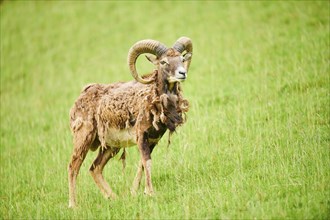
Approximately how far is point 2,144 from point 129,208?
8.63 m

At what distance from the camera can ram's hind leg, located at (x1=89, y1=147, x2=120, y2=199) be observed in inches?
393

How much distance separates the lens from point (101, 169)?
1045 centimetres

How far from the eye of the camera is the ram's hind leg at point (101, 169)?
999cm

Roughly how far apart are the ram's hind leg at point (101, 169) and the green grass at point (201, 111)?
0.26m

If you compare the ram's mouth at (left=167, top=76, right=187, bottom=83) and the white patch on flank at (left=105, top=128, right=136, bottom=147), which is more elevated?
the ram's mouth at (left=167, top=76, right=187, bottom=83)

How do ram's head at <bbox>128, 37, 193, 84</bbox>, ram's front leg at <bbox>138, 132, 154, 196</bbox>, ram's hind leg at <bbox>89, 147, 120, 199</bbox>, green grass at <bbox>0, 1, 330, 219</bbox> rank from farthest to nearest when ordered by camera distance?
ram's hind leg at <bbox>89, 147, 120, 199</bbox>, ram's head at <bbox>128, 37, 193, 84</bbox>, ram's front leg at <bbox>138, 132, 154, 196</bbox>, green grass at <bbox>0, 1, 330, 219</bbox>

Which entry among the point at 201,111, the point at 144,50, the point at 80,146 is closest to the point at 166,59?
the point at 144,50

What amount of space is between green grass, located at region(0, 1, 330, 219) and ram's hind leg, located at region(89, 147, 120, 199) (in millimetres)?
262

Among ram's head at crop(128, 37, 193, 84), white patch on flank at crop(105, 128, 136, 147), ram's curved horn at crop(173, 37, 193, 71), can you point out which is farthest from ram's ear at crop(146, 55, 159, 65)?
white patch on flank at crop(105, 128, 136, 147)

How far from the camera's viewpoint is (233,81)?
15492 mm

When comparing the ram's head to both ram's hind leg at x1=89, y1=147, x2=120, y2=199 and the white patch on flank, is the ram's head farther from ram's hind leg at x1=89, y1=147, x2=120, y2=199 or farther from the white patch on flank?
ram's hind leg at x1=89, y1=147, x2=120, y2=199

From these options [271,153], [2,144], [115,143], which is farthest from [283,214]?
[2,144]

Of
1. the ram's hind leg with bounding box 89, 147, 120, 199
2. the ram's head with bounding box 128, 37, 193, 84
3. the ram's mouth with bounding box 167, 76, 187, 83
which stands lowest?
the ram's hind leg with bounding box 89, 147, 120, 199

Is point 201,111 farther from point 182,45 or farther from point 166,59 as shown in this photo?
point 166,59
